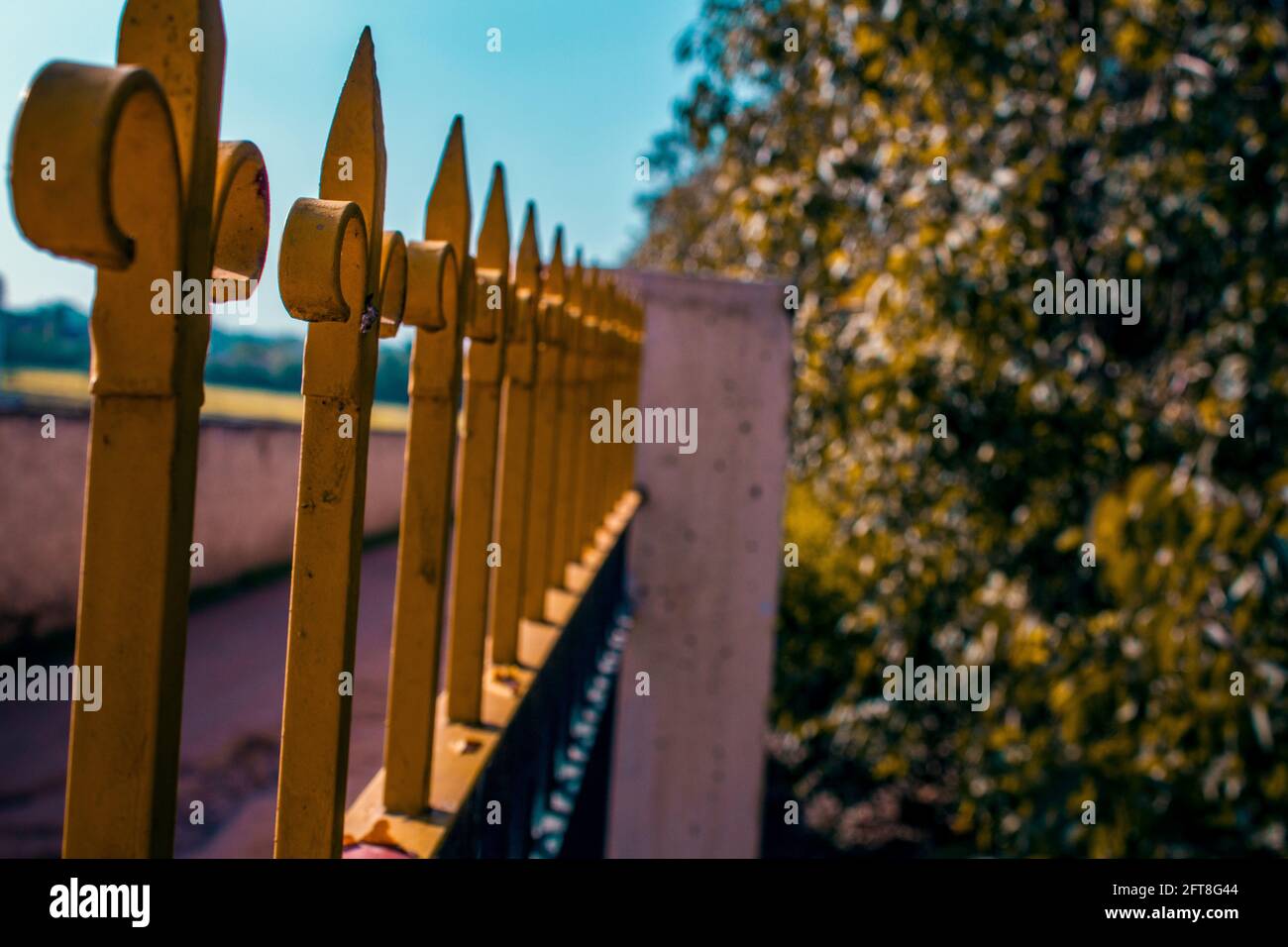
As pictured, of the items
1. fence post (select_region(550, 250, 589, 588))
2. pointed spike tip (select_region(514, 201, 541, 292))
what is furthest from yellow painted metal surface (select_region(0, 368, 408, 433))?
pointed spike tip (select_region(514, 201, 541, 292))

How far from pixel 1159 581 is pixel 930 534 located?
150 centimetres

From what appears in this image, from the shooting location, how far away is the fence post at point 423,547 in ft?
3.57

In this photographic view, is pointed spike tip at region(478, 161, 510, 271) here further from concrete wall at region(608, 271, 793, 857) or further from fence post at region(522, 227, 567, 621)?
concrete wall at region(608, 271, 793, 857)

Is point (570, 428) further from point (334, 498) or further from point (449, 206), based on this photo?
point (334, 498)

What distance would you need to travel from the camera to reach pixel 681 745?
13.3ft

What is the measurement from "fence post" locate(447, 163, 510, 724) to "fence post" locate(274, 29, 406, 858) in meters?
0.45

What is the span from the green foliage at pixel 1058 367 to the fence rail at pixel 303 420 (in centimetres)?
152

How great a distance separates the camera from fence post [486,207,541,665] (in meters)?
1.55

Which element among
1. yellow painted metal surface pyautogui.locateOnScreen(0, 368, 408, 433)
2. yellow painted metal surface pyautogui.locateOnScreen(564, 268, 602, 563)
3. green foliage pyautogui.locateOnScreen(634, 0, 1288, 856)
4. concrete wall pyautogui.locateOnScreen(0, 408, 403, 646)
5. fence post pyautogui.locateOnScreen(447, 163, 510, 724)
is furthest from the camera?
yellow painted metal surface pyautogui.locateOnScreen(0, 368, 408, 433)

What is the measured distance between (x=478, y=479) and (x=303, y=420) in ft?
1.70

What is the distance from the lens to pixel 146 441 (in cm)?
61

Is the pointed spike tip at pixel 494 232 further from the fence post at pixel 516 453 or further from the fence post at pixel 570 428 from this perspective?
the fence post at pixel 570 428
